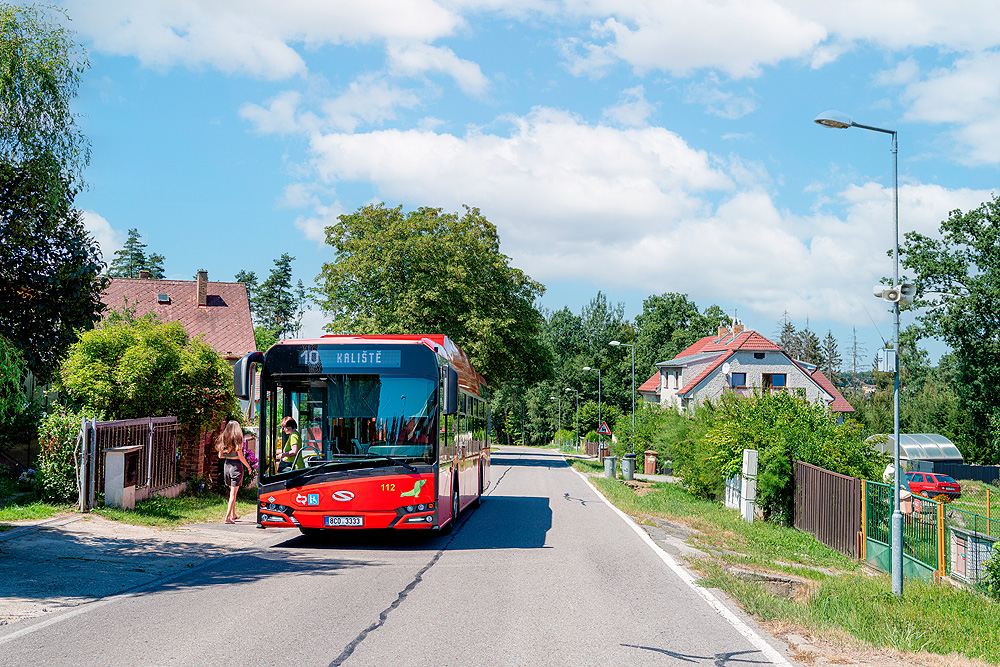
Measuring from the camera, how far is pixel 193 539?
12.6 m

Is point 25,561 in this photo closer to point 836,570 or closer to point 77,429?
point 77,429

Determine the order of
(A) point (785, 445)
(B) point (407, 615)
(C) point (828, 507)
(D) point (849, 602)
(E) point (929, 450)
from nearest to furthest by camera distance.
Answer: (B) point (407, 615), (D) point (849, 602), (C) point (828, 507), (A) point (785, 445), (E) point (929, 450)

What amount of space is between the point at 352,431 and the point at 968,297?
45.3 m

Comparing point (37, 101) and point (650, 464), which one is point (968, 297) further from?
point (37, 101)

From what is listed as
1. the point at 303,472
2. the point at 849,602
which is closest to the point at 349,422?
the point at 303,472

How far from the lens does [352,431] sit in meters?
12.1

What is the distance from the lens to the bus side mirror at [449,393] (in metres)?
12.3

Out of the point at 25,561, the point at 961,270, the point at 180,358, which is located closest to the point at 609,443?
the point at 961,270

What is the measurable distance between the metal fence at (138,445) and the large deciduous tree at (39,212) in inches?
141

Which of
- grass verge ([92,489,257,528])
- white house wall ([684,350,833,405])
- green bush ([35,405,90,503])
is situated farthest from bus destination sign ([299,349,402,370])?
white house wall ([684,350,833,405])

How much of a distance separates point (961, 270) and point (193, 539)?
156 ft

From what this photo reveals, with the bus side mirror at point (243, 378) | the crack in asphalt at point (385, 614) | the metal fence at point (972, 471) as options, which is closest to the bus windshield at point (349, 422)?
the bus side mirror at point (243, 378)

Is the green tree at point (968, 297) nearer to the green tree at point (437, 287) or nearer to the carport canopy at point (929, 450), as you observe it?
the carport canopy at point (929, 450)

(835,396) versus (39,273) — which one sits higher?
(39,273)
